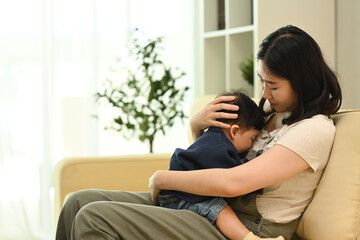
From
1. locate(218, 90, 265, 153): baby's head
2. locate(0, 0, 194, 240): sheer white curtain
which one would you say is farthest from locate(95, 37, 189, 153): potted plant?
locate(218, 90, 265, 153): baby's head

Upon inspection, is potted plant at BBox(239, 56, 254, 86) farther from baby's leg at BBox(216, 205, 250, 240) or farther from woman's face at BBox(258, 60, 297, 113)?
baby's leg at BBox(216, 205, 250, 240)

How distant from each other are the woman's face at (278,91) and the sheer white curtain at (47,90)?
1.73m

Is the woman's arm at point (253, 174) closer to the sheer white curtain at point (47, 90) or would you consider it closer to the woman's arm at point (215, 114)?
the woman's arm at point (215, 114)

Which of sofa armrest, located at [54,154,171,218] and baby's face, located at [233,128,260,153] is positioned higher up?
baby's face, located at [233,128,260,153]

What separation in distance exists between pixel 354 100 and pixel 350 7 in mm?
501

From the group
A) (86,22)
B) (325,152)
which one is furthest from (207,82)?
(325,152)

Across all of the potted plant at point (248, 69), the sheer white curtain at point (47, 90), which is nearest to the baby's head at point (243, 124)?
the potted plant at point (248, 69)

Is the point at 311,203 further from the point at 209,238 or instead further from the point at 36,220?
the point at 36,220

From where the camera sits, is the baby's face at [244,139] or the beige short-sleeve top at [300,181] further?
the baby's face at [244,139]

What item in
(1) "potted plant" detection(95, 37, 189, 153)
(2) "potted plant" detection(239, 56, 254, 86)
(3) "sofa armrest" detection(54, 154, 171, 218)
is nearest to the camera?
(3) "sofa armrest" detection(54, 154, 171, 218)

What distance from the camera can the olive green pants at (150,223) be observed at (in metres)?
1.42

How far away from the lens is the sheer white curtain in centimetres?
309

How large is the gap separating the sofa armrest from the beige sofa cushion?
988 mm

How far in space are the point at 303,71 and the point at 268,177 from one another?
0.35 m
